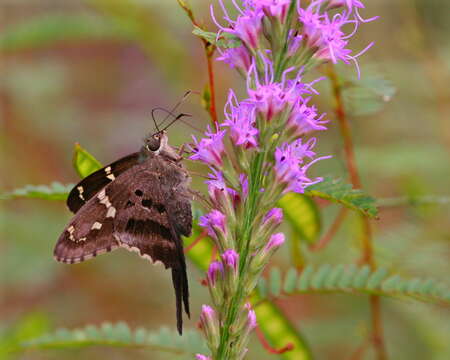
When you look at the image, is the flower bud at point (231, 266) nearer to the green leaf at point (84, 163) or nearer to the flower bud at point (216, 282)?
the flower bud at point (216, 282)

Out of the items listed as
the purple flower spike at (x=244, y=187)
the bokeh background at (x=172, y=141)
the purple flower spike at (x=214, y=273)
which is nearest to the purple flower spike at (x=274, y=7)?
the purple flower spike at (x=244, y=187)

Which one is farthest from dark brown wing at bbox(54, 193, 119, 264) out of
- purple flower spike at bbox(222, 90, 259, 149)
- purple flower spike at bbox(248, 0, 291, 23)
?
purple flower spike at bbox(248, 0, 291, 23)

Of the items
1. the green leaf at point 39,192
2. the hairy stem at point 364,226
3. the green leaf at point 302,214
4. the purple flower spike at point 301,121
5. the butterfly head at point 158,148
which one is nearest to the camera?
the purple flower spike at point 301,121

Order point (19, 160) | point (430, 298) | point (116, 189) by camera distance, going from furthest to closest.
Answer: point (19, 160), point (116, 189), point (430, 298)

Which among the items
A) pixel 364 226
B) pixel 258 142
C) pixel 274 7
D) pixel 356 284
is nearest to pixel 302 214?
pixel 356 284

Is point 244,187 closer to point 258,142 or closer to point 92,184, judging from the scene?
point 258,142

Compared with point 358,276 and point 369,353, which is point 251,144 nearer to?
point 358,276

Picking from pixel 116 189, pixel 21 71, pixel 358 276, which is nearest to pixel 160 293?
pixel 21 71
